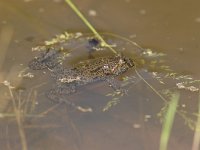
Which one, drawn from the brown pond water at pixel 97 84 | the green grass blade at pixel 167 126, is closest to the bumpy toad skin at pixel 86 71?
the brown pond water at pixel 97 84

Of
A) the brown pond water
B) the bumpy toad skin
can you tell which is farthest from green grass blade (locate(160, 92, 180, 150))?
the bumpy toad skin

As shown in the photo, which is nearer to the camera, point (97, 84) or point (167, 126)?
point (167, 126)

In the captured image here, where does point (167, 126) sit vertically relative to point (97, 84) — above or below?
below

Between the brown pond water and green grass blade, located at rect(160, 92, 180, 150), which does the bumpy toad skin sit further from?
green grass blade, located at rect(160, 92, 180, 150)

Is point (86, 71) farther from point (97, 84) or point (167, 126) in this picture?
point (167, 126)

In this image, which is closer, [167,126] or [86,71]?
[167,126]

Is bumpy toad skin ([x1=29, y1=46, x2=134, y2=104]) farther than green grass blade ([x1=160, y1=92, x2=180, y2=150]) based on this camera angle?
Yes

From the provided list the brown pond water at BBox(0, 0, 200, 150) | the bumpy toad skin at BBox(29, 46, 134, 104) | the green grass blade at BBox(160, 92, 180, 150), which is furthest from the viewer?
the bumpy toad skin at BBox(29, 46, 134, 104)

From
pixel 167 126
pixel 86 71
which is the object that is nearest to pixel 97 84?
pixel 86 71

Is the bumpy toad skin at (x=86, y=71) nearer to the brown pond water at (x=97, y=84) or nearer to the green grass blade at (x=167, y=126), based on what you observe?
the brown pond water at (x=97, y=84)
